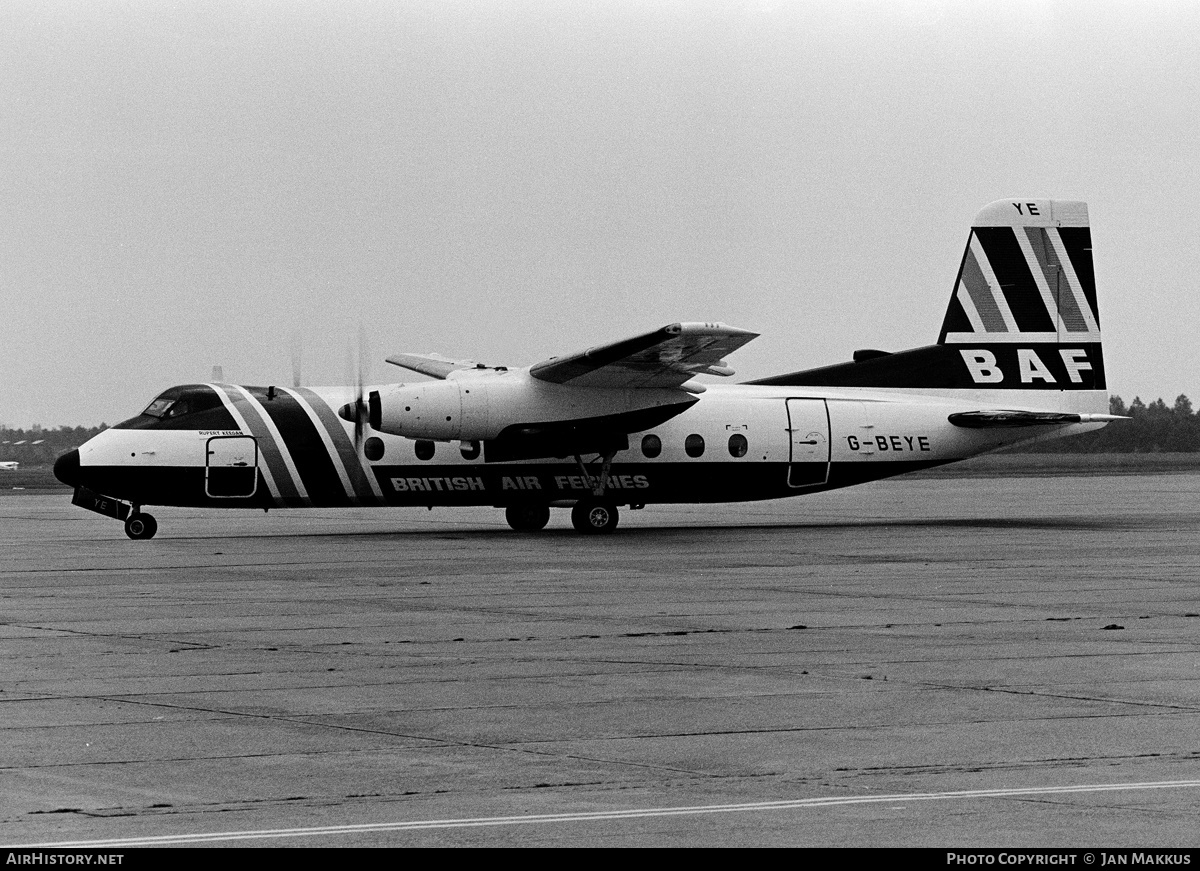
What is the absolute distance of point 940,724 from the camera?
1035cm

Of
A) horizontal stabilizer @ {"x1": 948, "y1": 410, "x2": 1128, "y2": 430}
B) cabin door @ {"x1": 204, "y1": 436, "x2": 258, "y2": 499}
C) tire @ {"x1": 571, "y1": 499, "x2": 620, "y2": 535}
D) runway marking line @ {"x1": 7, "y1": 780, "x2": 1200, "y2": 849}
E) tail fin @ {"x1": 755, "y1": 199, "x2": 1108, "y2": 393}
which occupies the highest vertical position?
tail fin @ {"x1": 755, "y1": 199, "x2": 1108, "y2": 393}

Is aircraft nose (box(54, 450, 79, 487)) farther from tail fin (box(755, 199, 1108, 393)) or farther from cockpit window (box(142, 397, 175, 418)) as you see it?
tail fin (box(755, 199, 1108, 393))

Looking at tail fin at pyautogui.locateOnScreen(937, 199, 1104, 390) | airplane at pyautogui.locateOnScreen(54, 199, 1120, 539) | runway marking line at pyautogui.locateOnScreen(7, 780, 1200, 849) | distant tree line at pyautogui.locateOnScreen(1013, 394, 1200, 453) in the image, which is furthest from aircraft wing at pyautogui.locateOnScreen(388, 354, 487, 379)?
distant tree line at pyautogui.locateOnScreen(1013, 394, 1200, 453)

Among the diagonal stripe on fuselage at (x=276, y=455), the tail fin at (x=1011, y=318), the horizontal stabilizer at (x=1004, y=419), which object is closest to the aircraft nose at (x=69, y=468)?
the diagonal stripe on fuselage at (x=276, y=455)

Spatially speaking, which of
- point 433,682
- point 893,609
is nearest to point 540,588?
point 893,609

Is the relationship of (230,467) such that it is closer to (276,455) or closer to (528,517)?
(276,455)

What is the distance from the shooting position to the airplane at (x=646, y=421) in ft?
98.0

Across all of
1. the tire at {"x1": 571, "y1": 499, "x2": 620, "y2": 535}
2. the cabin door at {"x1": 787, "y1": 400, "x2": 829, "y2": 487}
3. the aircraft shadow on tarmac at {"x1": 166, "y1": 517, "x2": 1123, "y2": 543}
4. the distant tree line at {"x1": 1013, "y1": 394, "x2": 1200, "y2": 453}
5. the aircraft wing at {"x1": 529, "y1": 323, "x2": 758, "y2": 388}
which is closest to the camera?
the aircraft wing at {"x1": 529, "y1": 323, "x2": 758, "y2": 388}

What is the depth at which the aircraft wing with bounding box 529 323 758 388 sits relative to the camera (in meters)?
28.4

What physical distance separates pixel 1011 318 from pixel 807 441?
6137 millimetres

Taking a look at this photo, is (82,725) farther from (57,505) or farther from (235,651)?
(57,505)

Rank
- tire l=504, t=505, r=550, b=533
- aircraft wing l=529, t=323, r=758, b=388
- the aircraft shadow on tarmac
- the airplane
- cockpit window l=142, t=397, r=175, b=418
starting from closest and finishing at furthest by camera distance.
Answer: aircraft wing l=529, t=323, r=758, b=388
the airplane
cockpit window l=142, t=397, r=175, b=418
the aircraft shadow on tarmac
tire l=504, t=505, r=550, b=533

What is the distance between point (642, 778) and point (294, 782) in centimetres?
195

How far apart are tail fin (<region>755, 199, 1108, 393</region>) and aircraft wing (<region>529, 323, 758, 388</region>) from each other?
5.60 m
